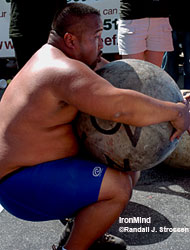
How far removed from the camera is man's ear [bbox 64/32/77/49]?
8.52ft

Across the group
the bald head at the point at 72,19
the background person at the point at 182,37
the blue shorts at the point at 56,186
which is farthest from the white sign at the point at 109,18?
the blue shorts at the point at 56,186

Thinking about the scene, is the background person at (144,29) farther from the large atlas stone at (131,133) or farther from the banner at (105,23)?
the banner at (105,23)

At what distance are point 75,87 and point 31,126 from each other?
0.41m

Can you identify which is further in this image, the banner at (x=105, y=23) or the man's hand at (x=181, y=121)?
the banner at (x=105, y=23)

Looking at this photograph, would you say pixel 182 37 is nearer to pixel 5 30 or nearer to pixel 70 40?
pixel 5 30

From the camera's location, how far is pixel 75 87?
2.33 m

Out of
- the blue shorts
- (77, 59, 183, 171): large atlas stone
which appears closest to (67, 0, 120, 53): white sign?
(77, 59, 183, 171): large atlas stone

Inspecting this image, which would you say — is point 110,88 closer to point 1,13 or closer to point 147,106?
point 147,106

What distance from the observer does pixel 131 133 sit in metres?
2.53

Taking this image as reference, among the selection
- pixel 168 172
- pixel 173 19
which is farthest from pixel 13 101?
pixel 173 19

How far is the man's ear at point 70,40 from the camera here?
2598 millimetres

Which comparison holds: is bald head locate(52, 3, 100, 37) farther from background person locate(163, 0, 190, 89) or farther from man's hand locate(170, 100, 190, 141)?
background person locate(163, 0, 190, 89)

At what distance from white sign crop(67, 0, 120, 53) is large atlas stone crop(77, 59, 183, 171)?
16.6 feet

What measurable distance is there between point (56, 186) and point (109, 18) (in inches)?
A: 218
